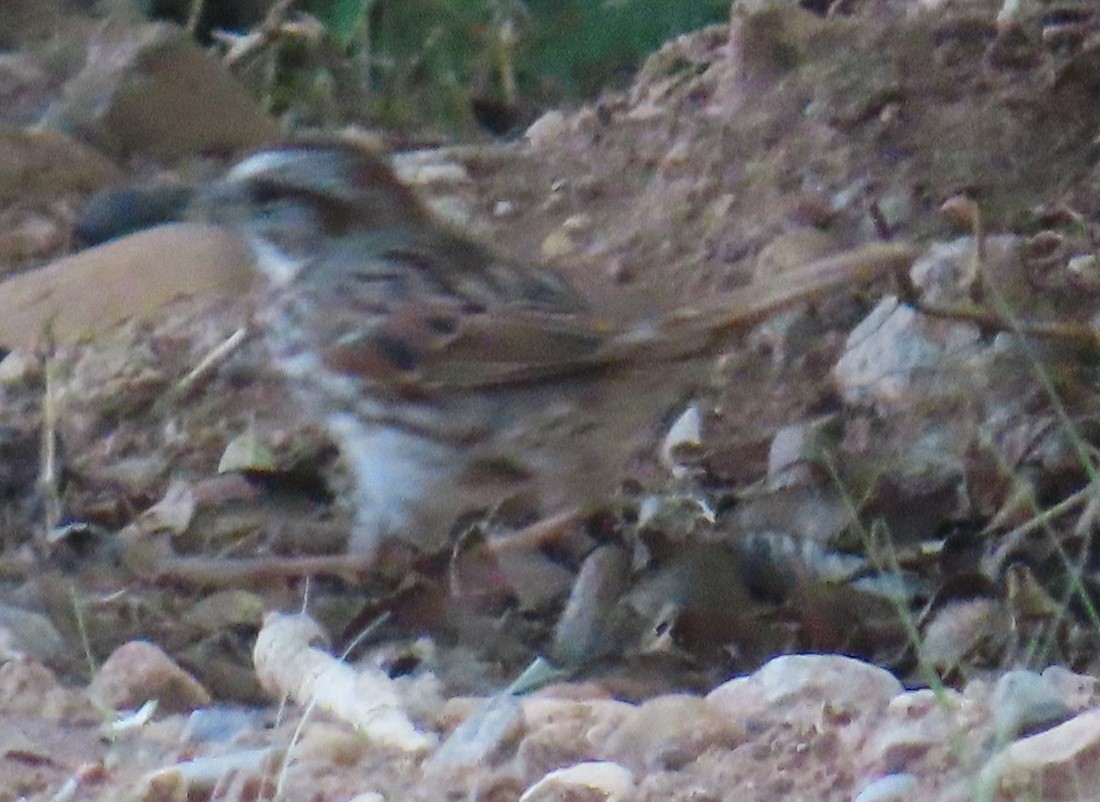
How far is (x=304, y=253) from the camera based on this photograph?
12.6 ft

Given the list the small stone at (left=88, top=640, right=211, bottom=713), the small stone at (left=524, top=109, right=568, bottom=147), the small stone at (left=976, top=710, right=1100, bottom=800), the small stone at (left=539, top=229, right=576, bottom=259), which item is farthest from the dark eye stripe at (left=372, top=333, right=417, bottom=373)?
the small stone at (left=524, top=109, right=568, bottom=147)

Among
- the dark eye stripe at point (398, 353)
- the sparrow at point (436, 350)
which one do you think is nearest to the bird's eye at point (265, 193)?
the sparrow at point (436, 350)

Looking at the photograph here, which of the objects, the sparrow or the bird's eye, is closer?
the sparrow

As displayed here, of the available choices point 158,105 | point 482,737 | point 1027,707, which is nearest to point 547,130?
point 158,105

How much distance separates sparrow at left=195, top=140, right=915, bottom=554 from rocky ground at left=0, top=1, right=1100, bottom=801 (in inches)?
4.9

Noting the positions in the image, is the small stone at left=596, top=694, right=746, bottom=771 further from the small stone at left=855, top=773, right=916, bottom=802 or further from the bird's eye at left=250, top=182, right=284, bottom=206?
the bird's eye at left=250, top=182, right=284, bottom=206

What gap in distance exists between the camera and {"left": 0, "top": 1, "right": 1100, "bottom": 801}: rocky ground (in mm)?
2486

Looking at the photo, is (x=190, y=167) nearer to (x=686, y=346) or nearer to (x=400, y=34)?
(x=400, y=34)

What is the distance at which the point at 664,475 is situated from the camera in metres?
3.87

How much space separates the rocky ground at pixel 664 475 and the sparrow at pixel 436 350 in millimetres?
125

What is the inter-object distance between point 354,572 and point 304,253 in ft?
1.96

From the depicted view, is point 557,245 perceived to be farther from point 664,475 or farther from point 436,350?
point 436,350

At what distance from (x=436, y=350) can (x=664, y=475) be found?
1.75 ft

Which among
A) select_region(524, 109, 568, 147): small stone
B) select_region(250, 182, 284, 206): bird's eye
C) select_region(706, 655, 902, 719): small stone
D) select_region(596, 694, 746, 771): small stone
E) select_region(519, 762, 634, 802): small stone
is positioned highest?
select_region(250, 182, 284, 206): bird's eye
